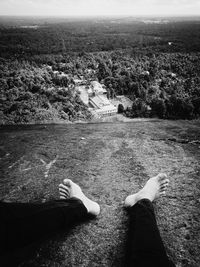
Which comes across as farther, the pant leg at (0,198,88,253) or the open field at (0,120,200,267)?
the open field at (0,120,200,267)

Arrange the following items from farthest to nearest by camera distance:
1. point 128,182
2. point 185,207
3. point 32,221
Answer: point 128,182
point 185,207
point 32,221

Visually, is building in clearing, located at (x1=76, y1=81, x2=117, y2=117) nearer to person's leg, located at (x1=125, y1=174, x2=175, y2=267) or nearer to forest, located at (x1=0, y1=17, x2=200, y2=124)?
forest, located at (x1=0, y1=17, x2=200, y2=124)

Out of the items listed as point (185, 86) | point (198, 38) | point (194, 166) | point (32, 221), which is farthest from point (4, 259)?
point (198, 38)

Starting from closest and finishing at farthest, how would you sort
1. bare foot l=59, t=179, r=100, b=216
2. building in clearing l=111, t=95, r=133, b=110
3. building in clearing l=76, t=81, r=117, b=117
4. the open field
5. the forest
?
the open field
bare foot l=59, t=179, r=100, b=216
the forest
building in clearing l=76, t=81, r=117, b=117
building in clearing l=111, t=95, r=133, b=110

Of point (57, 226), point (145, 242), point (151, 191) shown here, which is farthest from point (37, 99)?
point (145, 242)

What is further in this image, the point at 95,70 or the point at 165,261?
the point at 95,70

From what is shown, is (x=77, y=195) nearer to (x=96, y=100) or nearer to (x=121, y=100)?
(x=96, y=100)

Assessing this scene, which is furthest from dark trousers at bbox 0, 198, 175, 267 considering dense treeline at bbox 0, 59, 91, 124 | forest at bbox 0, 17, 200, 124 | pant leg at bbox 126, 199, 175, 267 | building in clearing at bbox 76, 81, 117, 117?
building in clearing at bbox 76, 81, 117, 117

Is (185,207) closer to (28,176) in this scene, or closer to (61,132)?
(28,176)
